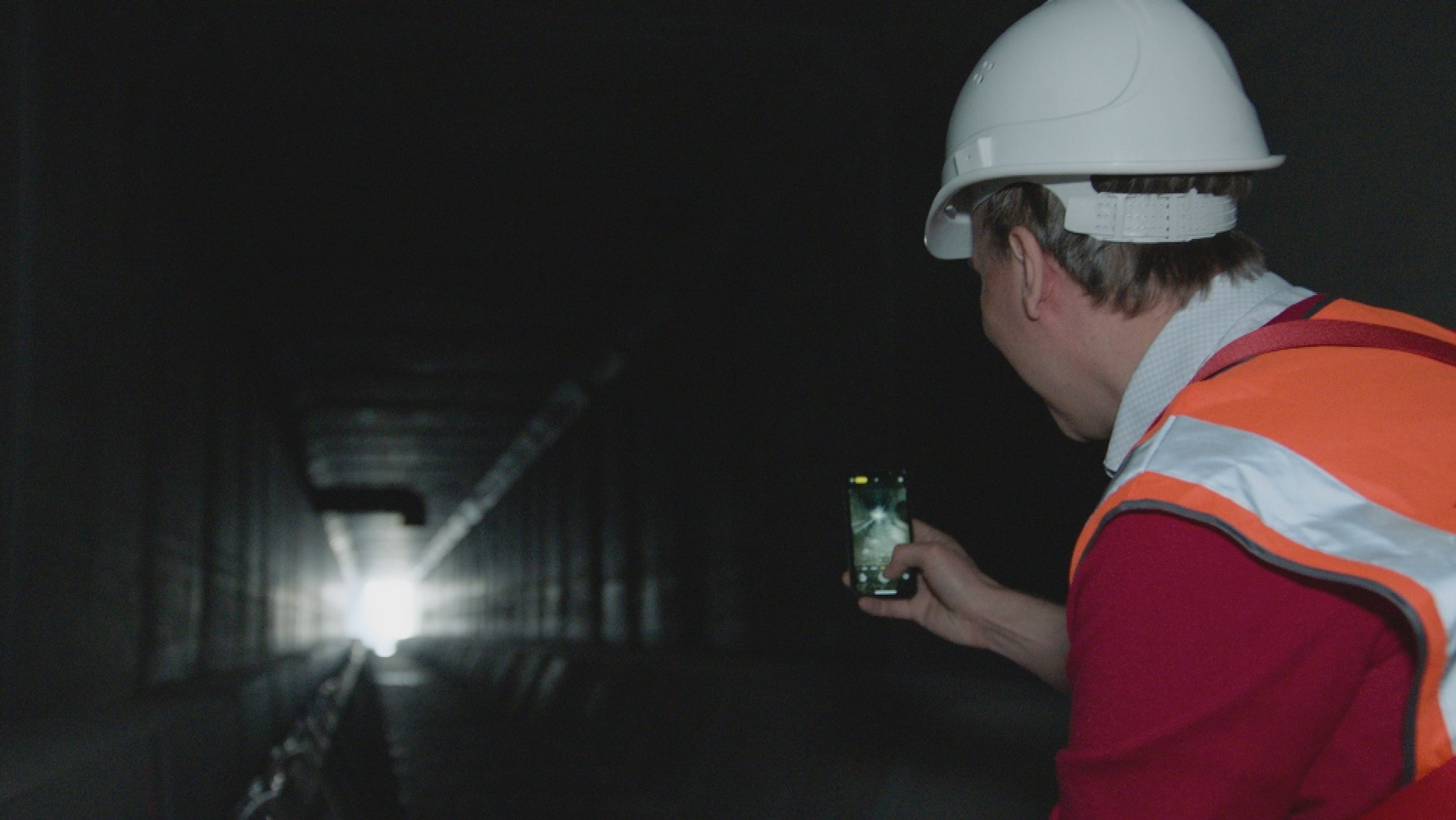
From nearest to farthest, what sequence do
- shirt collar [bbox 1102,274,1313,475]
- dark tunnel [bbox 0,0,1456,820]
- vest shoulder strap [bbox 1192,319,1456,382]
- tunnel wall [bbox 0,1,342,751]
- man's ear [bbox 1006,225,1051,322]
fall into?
vest shoulder strap [bbox 1192,319,1456,382] → shirt collar [bbox 1102,274,1313,475] → man's ear [bbox 1006,225,1051,322] → dark tunnel [bbox 0,0,1456,820] → tunnel wall [bbox 0,1,342,751]

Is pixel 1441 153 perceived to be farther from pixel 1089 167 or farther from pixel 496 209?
pixel 496 209

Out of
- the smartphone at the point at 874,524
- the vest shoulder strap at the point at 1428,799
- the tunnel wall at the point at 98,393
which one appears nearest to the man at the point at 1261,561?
the vest shoulder strap at the point at 1428,799

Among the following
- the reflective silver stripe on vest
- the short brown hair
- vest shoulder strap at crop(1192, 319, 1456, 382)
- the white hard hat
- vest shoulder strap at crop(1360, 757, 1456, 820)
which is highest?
the white hard hat

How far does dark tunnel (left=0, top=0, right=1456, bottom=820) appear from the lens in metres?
4.46

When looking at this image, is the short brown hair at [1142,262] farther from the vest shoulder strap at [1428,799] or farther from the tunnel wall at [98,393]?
the tunnel wall at [98,393]

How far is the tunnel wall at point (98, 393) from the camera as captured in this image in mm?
5809

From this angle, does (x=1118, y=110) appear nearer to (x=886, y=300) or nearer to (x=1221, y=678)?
(x=1221, y=678)

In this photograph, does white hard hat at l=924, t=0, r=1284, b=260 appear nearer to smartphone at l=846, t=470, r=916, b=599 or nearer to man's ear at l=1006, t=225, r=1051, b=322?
man's ear at l=1006, t=225, r=1051, b=322

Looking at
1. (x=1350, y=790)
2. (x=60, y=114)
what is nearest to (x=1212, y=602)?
(x=1350, y=790)

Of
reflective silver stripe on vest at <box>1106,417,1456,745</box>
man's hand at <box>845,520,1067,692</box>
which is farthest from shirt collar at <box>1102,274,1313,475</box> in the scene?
man's hand at <box>845,520,1067,692</box>

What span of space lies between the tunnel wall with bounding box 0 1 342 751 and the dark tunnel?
4 cm

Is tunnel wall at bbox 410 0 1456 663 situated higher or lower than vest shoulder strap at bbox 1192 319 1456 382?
higher

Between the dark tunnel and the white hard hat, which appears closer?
the white hard hat

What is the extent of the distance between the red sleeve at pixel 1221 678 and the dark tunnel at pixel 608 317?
1.90 m
